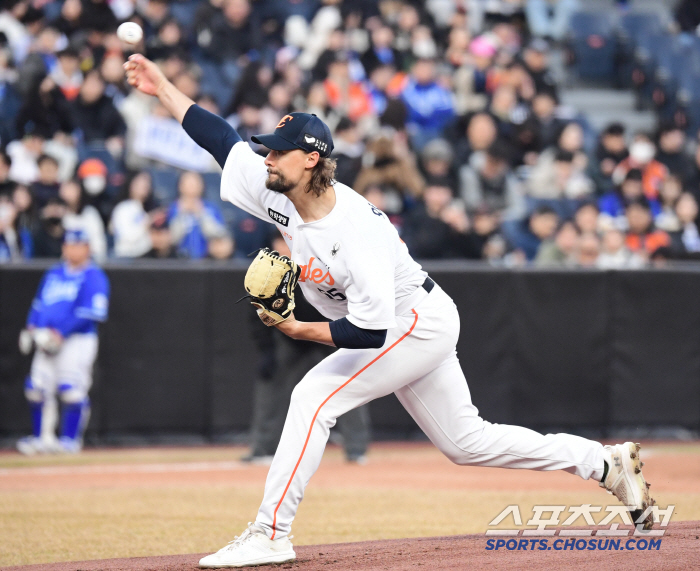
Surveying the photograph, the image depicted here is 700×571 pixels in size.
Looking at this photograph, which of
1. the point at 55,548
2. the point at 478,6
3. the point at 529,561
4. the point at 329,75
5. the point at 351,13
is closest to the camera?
the point at 529,561

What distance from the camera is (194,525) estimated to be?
255 inches

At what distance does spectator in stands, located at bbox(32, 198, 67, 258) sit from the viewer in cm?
1052

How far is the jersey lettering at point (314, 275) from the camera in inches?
185

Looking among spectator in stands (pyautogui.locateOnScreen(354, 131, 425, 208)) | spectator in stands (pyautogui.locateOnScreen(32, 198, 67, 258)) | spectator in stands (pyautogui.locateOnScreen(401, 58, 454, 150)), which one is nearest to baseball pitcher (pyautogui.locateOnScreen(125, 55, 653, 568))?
spectator in stands (pyautogui.locateOnScreen(32, 198, 67, 258))

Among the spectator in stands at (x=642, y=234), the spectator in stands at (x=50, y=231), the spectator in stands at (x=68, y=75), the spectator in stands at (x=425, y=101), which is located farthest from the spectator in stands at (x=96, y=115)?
the spectator in stands at (x=642, y=234)

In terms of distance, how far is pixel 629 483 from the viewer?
16.8 ft

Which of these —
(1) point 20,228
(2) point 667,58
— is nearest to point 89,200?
(1) point 20,228

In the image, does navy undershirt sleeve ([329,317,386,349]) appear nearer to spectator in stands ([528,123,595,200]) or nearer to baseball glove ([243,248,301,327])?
baseball glove ([243,248,301,327])

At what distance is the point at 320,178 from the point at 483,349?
653 cm

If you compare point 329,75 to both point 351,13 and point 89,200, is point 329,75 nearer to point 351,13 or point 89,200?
point 351,13

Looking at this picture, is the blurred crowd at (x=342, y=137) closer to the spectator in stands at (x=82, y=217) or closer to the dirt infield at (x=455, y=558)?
the spectator in stands at (x=82, y=217)

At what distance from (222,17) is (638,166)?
5.57 metres

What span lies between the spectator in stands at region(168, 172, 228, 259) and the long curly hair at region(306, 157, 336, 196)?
245 inches

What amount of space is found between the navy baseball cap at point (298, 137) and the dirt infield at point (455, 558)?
1.80 meters
